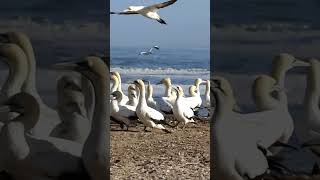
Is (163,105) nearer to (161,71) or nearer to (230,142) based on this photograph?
(161,71)

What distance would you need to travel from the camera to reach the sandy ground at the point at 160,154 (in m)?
5.99

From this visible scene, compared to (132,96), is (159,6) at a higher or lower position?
higher

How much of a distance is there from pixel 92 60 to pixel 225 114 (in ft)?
2.62

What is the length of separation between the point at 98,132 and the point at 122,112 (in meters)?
5.25

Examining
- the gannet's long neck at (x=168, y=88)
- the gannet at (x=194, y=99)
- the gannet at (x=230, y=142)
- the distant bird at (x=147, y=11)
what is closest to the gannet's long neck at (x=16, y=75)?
the gannet at (x=230, y=142)

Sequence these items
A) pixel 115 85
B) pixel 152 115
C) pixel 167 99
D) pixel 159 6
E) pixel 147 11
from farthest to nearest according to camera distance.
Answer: pixel 167 99 → pixel 115 85 → pixel 152 115 → pixel 147 11 → pixel 159 6

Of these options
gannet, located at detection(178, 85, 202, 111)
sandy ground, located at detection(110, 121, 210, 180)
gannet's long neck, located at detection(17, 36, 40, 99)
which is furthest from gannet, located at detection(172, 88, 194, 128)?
gannet's long neck, located at detection(17, 36, 40, 99)

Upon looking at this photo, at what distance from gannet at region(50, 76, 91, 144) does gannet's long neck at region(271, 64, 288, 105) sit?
3.50ft

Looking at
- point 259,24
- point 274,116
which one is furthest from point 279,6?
point 274,116

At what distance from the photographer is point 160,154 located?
22.8 ft

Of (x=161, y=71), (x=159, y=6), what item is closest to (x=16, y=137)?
(x=159, y=6)

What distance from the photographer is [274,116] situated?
12.7 feet

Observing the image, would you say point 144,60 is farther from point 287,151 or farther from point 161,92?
point 287,151

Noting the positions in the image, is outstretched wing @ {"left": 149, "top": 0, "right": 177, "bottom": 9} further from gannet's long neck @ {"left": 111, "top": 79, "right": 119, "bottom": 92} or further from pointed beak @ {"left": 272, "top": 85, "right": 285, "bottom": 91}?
gannet's long neck @ {"left": 111, "top": 79, "right": 119, "bottom": 92}
